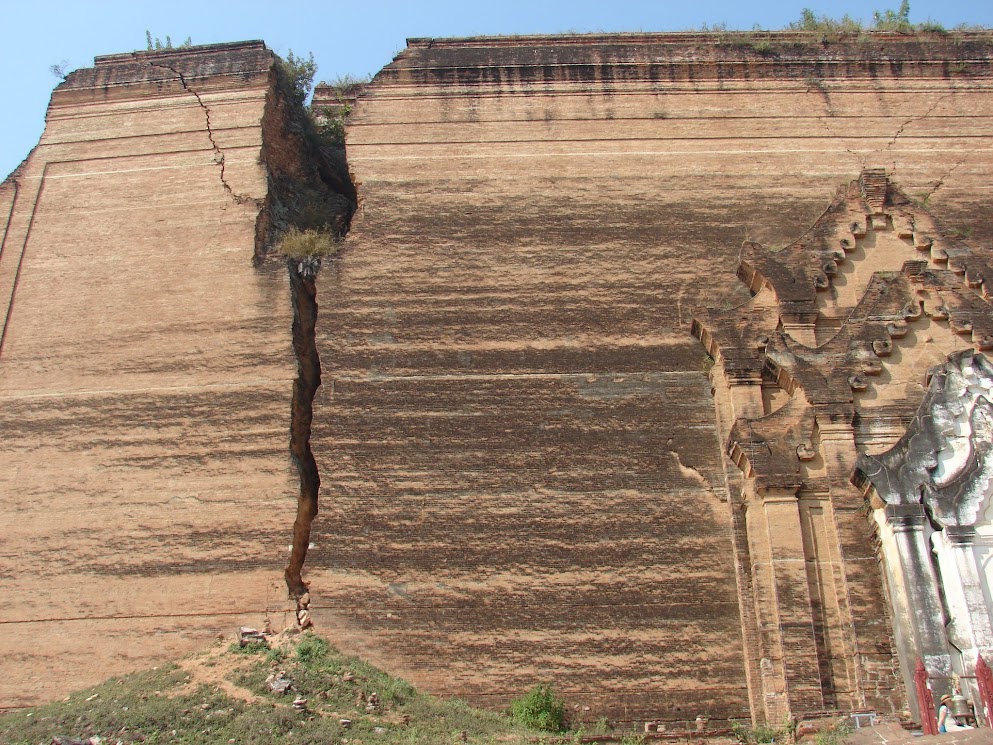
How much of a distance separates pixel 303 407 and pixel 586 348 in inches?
139

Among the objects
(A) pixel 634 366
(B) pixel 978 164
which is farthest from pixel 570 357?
(B) pixel 978 164

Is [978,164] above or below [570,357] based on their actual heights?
above

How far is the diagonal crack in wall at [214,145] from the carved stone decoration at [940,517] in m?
8.51

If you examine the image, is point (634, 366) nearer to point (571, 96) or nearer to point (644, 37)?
point (571, 96)

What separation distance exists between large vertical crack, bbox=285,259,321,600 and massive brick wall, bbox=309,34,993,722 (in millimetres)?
245

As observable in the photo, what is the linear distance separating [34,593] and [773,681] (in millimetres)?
8165

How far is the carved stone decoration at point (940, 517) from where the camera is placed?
9.91 metres

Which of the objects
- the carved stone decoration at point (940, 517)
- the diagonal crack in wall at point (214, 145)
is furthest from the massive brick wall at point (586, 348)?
the diagonal crack in wall at point (214, 145)

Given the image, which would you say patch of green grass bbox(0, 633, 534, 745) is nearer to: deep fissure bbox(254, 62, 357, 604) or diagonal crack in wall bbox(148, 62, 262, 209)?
deep fissure bbox(254, 62, 357, 604)

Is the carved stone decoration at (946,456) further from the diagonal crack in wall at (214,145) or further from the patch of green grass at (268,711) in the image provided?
the diagonal crack in wall at (214,145)

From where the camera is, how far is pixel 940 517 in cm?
1026

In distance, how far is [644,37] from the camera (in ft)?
53.4

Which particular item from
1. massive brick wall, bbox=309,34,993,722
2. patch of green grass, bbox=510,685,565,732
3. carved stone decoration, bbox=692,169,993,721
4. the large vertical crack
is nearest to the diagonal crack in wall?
the large vertical crack

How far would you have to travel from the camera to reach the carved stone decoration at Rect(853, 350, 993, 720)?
991cm
